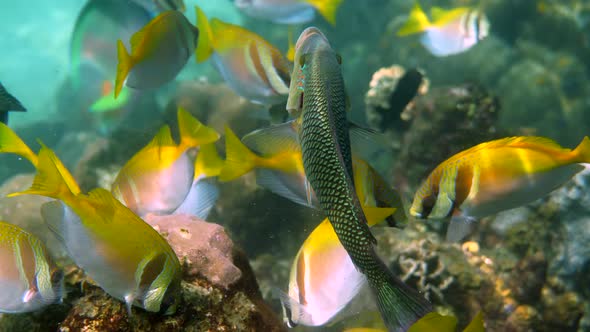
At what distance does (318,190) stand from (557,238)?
4.56 meters

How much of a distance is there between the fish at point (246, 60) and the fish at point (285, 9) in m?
0.98

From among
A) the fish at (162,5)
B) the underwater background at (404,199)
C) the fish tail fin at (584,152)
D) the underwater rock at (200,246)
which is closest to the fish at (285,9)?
the underwater background at (404,199)

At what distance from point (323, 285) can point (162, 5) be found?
2785 mm

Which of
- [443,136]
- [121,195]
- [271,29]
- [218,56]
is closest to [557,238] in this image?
[443,136]

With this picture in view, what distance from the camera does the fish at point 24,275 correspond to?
1.58 m

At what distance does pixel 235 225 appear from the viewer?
503 cm

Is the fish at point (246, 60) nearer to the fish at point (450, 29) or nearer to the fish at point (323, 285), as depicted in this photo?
the fish at point (323, 285)

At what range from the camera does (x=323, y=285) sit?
2090mm

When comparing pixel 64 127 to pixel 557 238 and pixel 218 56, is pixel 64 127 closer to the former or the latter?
pixel 218 56

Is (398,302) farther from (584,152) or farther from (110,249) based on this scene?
(584,152)

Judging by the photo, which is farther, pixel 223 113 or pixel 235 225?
pixel 223 113

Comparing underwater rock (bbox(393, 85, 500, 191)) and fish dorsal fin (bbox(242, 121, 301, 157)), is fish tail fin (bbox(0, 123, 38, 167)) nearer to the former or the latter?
fish dorsal fin (bbox(242, 121, 301, 157))

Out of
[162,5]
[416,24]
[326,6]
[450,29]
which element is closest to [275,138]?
[162,5]

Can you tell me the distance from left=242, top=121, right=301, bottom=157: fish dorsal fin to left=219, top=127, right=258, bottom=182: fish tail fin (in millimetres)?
763
